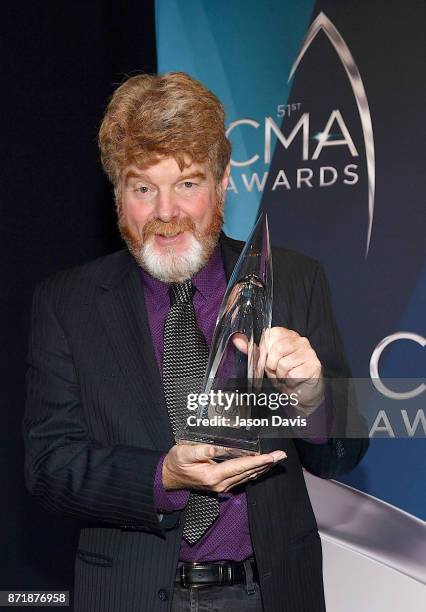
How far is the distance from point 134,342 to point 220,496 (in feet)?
1.10

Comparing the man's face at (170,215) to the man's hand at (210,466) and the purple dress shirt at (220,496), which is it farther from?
the man's hand at (210,466)

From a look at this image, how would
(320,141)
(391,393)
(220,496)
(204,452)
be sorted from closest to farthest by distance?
1. (204,452)
2. (220,496)
3. (391,393)
4. (320,141)

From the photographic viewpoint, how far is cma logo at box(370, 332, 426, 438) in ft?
8.69

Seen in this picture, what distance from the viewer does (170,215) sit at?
1.73 metres

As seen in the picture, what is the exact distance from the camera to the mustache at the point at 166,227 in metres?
1.75

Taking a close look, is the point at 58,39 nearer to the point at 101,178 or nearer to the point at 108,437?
the point at 101,178

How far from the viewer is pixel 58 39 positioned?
10.4ft

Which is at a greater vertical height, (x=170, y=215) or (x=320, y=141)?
(x=320, y=141)

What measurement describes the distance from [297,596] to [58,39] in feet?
7.21

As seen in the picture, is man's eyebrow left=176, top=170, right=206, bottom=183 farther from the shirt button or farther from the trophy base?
the shirt button

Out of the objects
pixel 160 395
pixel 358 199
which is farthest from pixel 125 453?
pixel 358 199

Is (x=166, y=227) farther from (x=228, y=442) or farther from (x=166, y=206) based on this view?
(x=228, y=442)

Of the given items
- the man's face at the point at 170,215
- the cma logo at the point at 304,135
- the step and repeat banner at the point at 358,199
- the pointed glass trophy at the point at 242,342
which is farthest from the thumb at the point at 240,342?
the cma logo at the point at 304,135

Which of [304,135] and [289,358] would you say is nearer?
[289,358]
